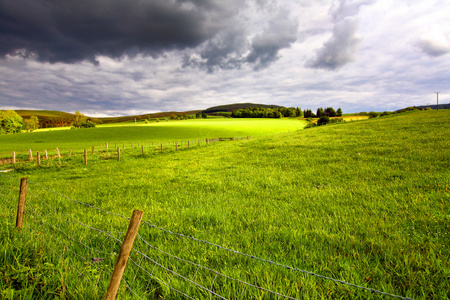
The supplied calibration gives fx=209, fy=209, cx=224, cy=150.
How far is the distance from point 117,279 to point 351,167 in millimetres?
11766

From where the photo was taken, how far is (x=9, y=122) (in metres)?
90.7

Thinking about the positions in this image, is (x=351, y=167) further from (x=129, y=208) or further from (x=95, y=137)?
(x=95, y=137)

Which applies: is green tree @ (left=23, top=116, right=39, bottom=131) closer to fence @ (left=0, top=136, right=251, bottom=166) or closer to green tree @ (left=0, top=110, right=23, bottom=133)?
green tree @ (left=0, top=110, right=23, bottom=133)

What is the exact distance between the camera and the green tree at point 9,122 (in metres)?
89.6

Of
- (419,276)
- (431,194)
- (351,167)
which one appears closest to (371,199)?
(431,194)

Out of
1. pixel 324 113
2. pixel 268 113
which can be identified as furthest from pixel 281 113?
pixel 324 113

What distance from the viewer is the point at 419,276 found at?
3217 mm

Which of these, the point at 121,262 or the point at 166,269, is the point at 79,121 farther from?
the point at 121,262

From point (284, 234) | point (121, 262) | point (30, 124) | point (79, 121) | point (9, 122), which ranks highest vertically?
point (79, 121)

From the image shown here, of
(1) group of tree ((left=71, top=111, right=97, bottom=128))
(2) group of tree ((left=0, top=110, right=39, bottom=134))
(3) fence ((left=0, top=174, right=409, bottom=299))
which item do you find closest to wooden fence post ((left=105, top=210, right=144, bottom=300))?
(3) fence ((left=0, top=174, right=409, bottom=299))

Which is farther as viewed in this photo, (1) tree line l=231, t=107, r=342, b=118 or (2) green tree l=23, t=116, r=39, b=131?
(1) tree line l=231, t=107, r=342, b=118

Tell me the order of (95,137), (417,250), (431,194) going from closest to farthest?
(417,250), (431,194), (95,137)

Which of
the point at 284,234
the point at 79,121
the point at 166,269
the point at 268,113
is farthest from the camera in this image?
the point at 268,113

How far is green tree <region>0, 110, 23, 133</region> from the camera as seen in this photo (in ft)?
294
